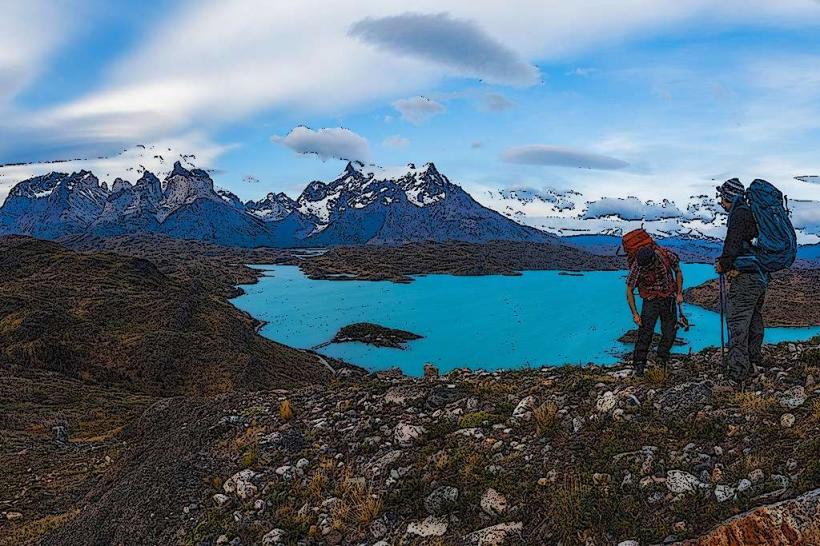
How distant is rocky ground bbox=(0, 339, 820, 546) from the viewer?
20.3 ft

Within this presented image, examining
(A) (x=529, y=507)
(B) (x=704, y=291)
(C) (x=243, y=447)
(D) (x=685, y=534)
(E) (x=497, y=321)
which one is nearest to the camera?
(D) (x=685, y=534)

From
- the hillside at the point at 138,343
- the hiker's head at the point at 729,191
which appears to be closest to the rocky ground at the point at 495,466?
the hiker's head at the point at 729,191

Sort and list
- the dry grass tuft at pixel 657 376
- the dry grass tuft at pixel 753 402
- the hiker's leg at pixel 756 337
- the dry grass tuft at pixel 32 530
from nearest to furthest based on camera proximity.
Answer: the dry grass tuft at pixel 753 402 < the dry grass tuft at pixel 657 376 < the hiker's leg at pixel 756 337 < the dry grass tuft at pixel 32 530

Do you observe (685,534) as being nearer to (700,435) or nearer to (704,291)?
(700,435)

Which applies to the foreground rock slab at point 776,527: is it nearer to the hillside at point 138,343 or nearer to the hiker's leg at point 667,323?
the hiker's leg at point 667,323

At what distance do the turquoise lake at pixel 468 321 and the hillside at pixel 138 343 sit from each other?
952 inches

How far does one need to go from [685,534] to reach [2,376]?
50.2m

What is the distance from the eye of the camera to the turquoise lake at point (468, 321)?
92.5 m

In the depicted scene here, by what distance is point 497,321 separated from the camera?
125750mm

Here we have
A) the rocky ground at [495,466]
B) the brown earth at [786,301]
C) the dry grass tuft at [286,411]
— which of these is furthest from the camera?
the brown earth at [786,301]

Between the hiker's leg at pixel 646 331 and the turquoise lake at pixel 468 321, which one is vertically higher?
the hiker's leg at pixel 646 331

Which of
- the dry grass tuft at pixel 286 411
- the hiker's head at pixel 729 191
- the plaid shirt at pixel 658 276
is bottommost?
the dry grass tuft at pixel 286 411

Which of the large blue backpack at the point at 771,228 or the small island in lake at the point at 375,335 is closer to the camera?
the large blue backpack at the point at 771,228

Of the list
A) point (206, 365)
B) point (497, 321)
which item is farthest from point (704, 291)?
point (206, 365)
